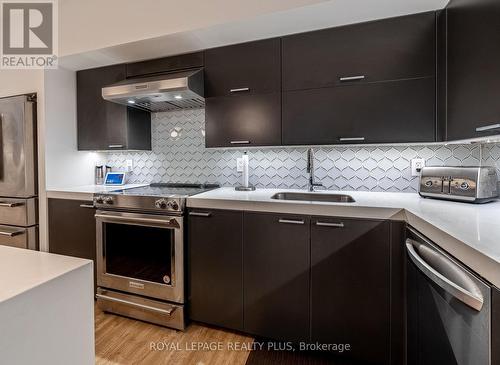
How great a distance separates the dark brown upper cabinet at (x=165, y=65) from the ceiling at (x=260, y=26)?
4 centimetres

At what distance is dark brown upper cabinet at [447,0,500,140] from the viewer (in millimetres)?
1138

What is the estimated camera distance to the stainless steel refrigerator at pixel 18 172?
90.3 inches

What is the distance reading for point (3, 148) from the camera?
240cm

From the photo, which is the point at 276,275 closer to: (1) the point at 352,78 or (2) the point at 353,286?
(2) the point at 353,286

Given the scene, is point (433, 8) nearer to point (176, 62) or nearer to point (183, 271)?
point (176, 62)

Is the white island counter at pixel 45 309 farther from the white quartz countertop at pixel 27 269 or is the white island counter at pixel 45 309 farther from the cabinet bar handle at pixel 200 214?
the cabinet bar handle at pixel 200 214

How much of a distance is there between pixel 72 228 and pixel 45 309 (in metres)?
1.80

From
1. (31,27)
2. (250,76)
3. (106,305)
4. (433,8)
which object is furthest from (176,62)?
(106,305)

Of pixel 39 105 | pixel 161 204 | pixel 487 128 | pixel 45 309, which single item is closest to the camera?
pixel 45 309

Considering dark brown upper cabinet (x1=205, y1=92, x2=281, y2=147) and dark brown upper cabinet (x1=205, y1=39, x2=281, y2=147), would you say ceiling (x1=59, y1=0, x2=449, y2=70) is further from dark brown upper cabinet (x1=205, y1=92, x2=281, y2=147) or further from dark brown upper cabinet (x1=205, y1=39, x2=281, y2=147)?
dark brown upper cabinet (x1=205, y1=92, x2=281, y2=147)

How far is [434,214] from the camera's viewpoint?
3.97ft

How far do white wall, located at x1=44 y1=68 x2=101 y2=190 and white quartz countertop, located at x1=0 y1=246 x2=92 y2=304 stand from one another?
1.78m

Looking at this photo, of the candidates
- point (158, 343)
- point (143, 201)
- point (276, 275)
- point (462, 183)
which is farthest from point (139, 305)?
point (462, 183)

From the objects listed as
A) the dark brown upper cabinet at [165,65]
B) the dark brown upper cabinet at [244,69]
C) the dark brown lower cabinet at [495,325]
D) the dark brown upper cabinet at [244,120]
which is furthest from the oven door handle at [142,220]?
the dark brown lower cabinet at [495,325]
